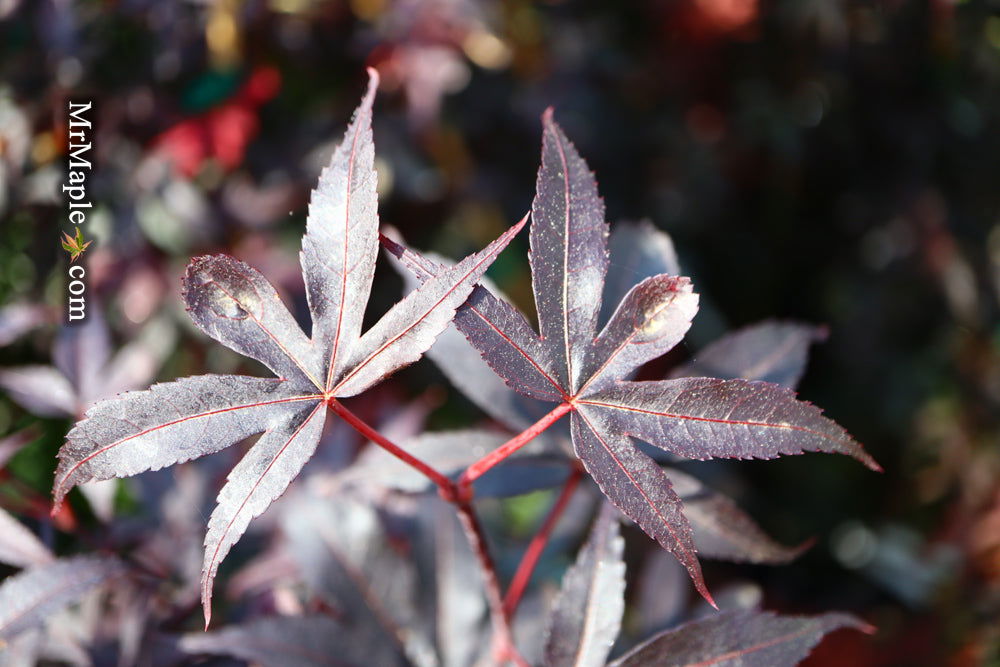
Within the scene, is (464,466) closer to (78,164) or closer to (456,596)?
(456,596)

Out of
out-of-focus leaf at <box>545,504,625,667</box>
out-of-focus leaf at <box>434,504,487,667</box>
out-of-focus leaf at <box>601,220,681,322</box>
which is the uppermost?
out-of-focus leaf at <box>601,220,681,322</box>

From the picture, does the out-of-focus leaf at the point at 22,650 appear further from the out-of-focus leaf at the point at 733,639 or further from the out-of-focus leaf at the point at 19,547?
the out-of-focus leaf at the point at 733,639

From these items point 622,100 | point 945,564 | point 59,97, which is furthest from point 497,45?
point 945,564

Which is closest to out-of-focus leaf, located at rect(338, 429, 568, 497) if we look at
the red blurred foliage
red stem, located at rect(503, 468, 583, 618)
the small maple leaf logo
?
red stem, located at rect(503, 468, 583, 618)

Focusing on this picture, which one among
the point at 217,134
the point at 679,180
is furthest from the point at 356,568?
the point at 679,180

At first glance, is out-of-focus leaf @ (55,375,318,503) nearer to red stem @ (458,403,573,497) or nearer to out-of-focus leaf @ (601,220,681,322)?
red stem @ (458,403,573,497)

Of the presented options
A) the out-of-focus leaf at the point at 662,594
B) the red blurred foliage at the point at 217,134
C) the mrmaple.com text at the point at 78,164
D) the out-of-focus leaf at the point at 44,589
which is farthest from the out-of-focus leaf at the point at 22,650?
the red blurred foliage at the point at 217,134
